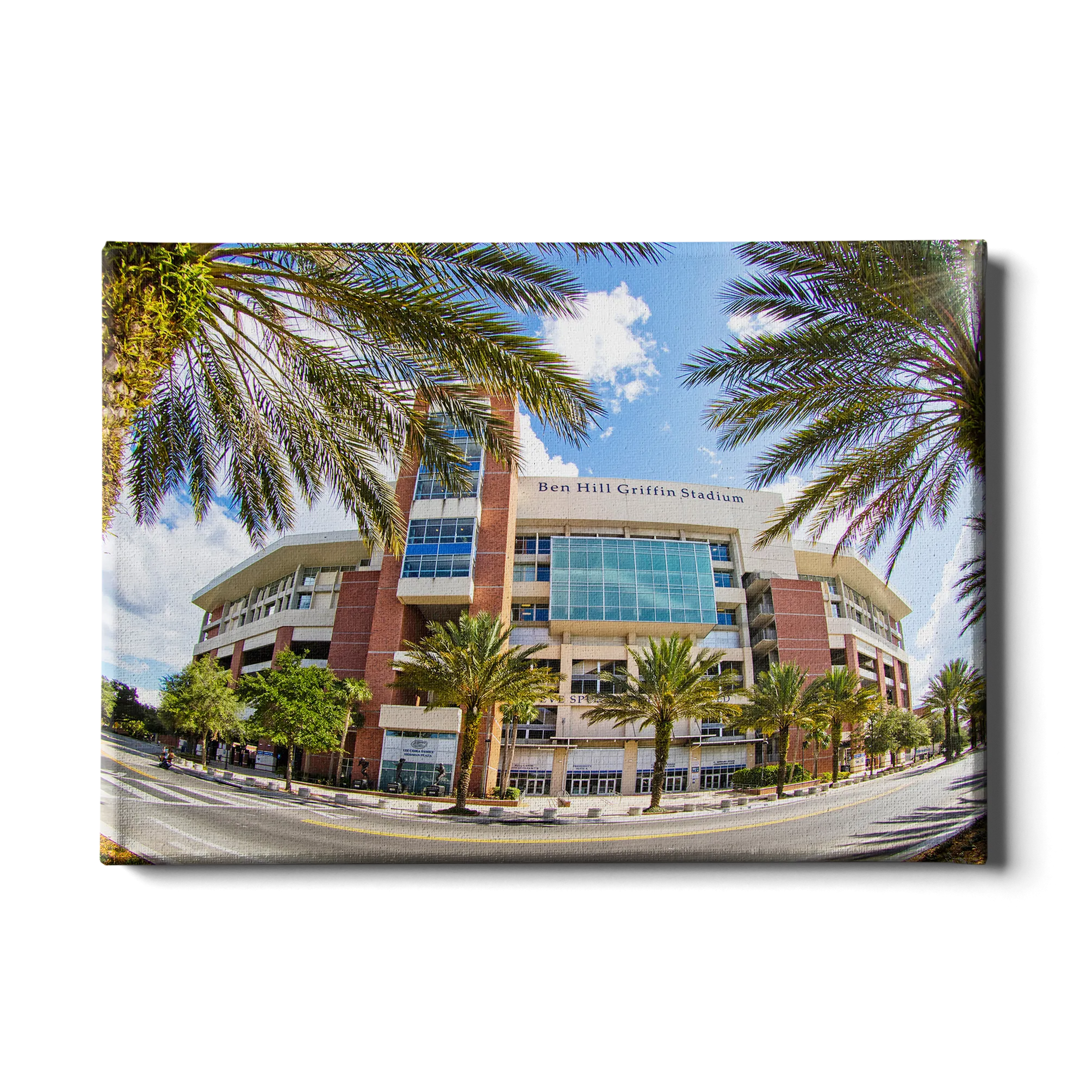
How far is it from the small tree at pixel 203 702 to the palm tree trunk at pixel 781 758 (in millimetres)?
5851

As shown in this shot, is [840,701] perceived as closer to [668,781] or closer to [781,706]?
[781,706]

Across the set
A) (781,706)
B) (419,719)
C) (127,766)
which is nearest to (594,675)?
(419,719)

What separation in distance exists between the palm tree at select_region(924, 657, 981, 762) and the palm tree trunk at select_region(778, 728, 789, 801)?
1531mm

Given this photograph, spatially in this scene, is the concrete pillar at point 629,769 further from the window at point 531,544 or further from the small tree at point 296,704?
the small tree at point 296,704

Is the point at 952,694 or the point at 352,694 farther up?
the point at 952,694

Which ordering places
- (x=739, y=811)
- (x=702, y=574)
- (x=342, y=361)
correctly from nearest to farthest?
1. (x=342, y=361)
2. (x=739, y=811)
3. (x=702, y=574)

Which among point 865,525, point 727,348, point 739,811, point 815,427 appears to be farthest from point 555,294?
point 739,811

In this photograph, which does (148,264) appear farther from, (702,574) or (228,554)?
(702,574)

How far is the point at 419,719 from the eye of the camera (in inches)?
255

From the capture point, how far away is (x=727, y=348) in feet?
20.6

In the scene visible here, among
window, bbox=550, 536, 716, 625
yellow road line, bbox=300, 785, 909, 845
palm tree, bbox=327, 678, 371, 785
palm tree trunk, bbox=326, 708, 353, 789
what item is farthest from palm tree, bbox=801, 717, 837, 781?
palm tree trunk, bbox=326, 708, 353, 789

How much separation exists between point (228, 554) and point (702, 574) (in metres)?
5.21

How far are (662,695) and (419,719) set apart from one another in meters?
2.66

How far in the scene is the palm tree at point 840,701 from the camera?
6.56 metres
